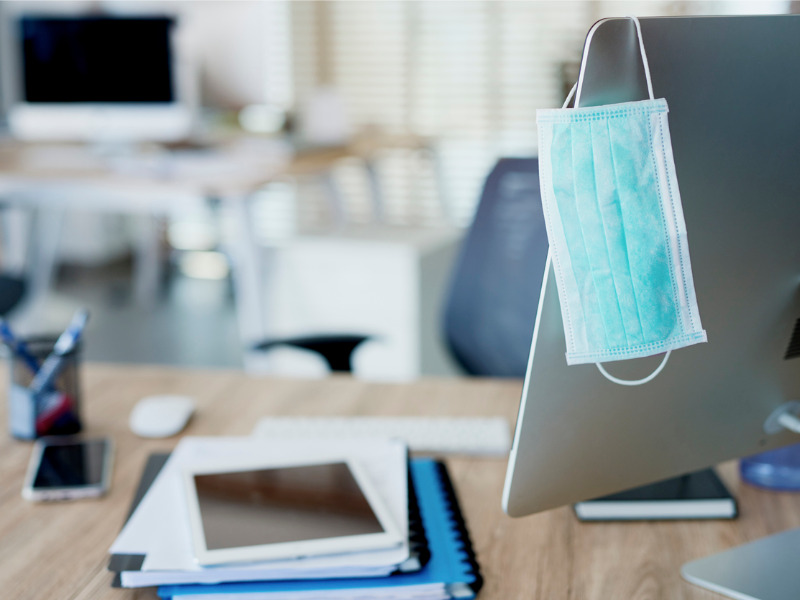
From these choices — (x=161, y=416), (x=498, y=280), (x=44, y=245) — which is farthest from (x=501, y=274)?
(x=44, y=245)

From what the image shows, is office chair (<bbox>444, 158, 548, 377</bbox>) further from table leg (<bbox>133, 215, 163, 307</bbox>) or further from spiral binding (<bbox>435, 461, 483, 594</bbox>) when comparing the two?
table leg (<bbox>133, 215, 163, 307</bbox>)

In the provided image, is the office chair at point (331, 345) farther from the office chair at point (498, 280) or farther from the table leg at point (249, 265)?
the table leg at point (249, 265)

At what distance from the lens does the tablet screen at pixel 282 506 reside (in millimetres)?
699

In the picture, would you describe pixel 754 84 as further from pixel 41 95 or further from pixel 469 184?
pixel 469 184

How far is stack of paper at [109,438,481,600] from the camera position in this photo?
2.20ft

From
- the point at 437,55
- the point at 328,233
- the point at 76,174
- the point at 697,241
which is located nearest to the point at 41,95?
the point at 76,174

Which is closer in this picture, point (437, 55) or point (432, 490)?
point (432, 490)

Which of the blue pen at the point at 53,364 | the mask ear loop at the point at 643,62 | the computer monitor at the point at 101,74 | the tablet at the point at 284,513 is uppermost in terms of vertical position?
the computer monitor at the point at 101,74

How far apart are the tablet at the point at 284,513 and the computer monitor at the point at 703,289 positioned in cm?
14

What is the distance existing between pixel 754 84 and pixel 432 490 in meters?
0.48

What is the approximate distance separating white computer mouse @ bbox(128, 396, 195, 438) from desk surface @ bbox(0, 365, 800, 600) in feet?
0.05

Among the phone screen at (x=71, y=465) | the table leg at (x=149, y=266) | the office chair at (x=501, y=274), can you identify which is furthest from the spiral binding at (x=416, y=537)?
the table leg at (x=149, y=266)

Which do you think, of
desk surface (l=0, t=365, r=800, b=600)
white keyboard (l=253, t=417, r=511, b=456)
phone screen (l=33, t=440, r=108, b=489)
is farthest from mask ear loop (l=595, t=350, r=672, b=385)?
phone screen (l=33, t=440, r=108, b=489)

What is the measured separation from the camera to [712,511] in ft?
2.72
